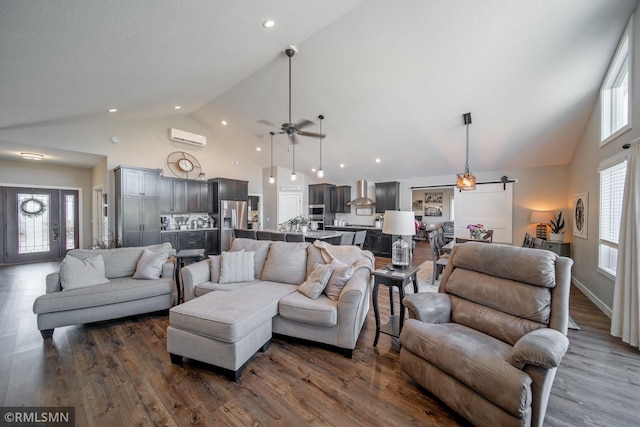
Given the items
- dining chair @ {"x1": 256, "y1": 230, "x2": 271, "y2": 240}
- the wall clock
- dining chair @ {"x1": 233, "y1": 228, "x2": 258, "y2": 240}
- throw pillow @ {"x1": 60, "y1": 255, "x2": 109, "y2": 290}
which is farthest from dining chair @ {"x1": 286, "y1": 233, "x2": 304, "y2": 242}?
the wall clock

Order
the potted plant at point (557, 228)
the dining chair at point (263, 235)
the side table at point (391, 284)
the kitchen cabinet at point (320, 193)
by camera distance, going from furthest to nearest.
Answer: the kitchen cabinet at point (320, 193) → the dining chair at point (263, 235) → the potted plant at point (557, 228) → the side table at point (391, 284)

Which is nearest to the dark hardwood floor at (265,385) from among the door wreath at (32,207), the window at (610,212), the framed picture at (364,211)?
the window at (610,212)

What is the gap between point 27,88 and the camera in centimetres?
287

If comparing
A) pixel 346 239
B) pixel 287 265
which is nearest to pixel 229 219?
pixel 346 239

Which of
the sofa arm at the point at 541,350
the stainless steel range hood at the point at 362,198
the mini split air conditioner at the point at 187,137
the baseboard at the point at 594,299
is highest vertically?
the mini split air conditioner at the point at 187,137

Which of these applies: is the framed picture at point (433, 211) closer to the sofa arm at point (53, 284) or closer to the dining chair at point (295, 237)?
the dining chair at point (295, 237)

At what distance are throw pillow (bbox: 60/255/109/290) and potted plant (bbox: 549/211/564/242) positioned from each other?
7.89 meters

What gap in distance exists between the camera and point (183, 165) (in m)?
7.00

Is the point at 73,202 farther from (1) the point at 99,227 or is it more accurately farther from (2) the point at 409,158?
(2) the point at 409,158

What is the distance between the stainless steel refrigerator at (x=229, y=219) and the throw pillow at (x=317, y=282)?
17.9 feet

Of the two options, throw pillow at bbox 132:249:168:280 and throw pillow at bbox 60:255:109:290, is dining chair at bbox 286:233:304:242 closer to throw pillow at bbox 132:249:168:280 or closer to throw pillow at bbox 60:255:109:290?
throw pillow at bbox 132:249:168:280

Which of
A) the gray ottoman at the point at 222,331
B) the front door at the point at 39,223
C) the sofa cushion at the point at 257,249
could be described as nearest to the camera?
the gray ottoman at the point at 222,331

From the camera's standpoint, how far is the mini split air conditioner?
21.5 feet

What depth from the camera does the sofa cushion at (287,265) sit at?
313 centimetres
